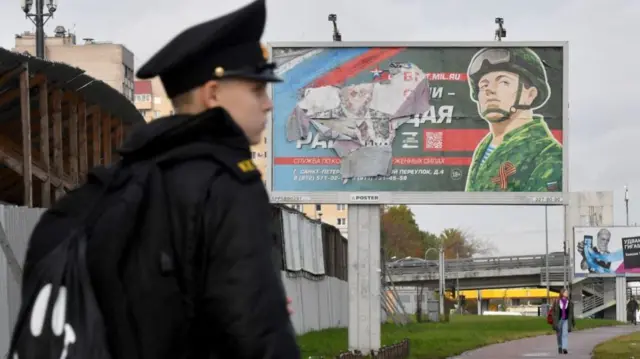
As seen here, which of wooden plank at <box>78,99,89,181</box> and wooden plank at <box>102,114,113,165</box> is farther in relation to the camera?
wooden plank at <box>102,114,113,165</box>

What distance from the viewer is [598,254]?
9050 centimetres

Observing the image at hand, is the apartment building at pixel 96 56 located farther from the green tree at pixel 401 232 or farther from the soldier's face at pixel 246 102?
the soldier's face at pixel 246 102

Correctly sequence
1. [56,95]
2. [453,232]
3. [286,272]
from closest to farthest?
[56,95] → [286,272] → [453,232]

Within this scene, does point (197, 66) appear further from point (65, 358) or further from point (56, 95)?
point (56, 95)

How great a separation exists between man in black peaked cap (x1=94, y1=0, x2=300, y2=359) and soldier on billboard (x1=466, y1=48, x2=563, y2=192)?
83.6ft

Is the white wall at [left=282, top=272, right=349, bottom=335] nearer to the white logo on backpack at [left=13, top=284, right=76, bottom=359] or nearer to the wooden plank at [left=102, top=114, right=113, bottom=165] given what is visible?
the wooden plank at [left=102, top=114, right=113, bottom=165]

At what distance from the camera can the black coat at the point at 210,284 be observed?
2.63 meters

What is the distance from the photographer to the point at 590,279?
97.0 meters

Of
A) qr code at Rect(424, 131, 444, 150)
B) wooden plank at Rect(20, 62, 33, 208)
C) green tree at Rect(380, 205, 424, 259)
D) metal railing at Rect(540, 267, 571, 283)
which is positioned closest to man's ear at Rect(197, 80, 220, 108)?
wooden plank at Rect(20, 62, 33, 208)

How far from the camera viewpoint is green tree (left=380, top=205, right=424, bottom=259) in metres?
128

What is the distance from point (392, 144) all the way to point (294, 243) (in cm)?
731

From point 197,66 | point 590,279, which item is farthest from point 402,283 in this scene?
point 197,66

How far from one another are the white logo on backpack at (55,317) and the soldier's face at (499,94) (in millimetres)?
25833

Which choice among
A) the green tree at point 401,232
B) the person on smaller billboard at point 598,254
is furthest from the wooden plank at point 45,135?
the green tree at point 401,232
